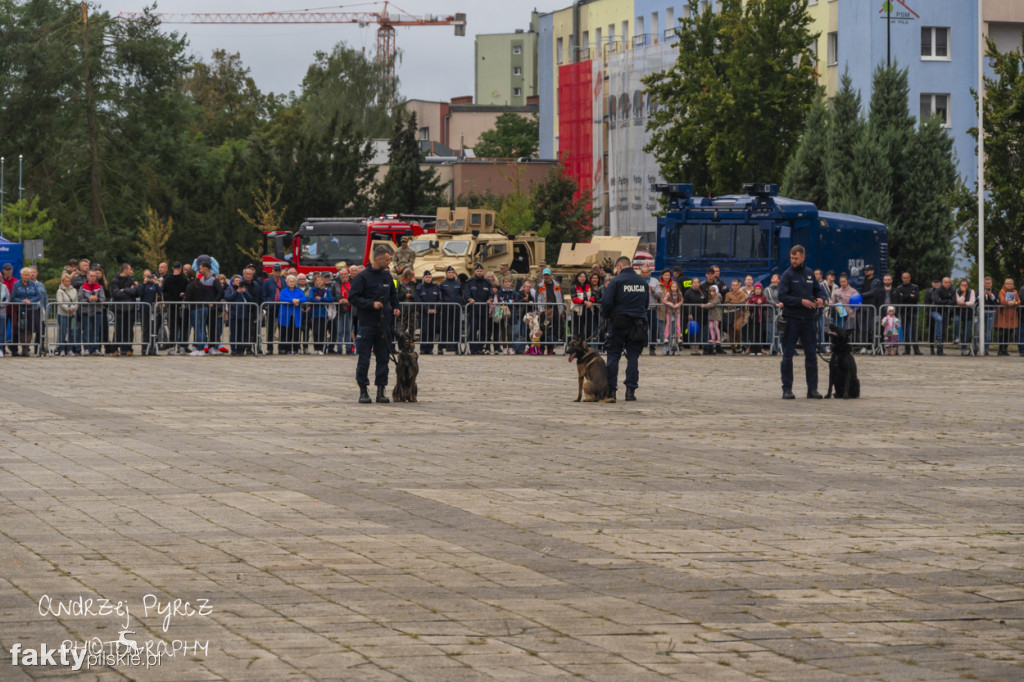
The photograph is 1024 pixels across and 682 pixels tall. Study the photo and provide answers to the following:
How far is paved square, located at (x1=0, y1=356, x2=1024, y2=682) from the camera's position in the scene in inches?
261

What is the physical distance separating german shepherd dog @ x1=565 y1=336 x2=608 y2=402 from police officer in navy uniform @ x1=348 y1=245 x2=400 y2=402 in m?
2.30

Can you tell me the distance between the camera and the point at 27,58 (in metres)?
69.2

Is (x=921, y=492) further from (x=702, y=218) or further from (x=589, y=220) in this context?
(x=589, y=220)

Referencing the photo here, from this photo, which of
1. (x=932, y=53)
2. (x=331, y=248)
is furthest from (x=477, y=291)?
(x=932, y=53)

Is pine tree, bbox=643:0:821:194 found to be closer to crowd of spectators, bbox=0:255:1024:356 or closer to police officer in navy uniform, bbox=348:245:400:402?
crowd of spectators, bbox=0:255:1024:356

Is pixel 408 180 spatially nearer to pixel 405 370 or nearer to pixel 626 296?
pixel 626 296

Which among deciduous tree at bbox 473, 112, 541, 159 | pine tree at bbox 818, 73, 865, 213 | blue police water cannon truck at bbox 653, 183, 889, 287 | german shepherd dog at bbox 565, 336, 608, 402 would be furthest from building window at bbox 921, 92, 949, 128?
german shepherd dog at bbox 565, 336, 608, 402

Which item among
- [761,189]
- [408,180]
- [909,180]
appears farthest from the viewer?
[408,180]

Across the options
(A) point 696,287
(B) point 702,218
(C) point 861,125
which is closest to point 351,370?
(A) point 696,287

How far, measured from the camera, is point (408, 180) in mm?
70500

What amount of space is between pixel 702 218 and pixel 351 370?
417 inches

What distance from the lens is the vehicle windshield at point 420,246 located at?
40406mm

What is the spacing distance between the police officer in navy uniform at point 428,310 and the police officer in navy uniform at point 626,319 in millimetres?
10762

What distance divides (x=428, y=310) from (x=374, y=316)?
11.1m
